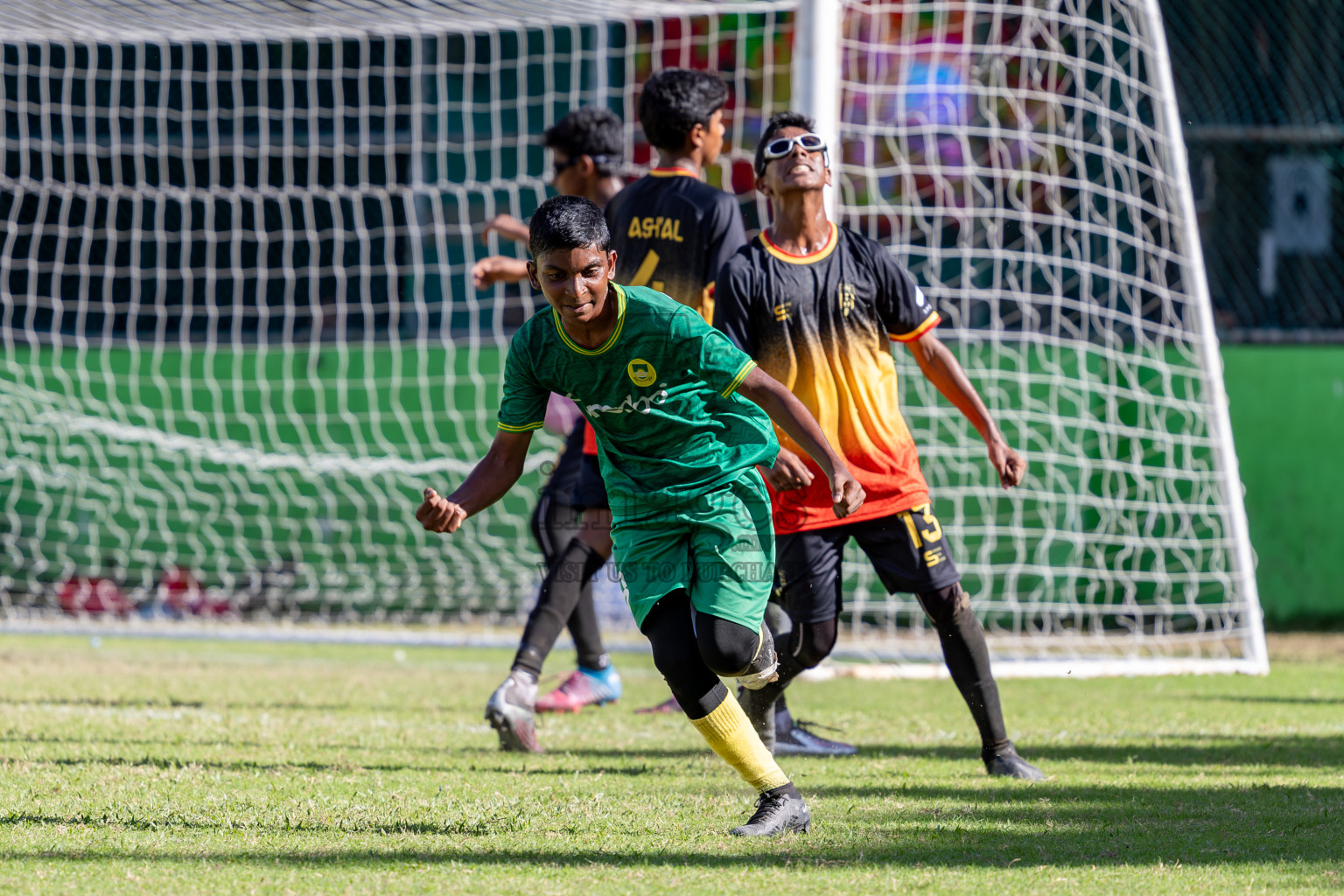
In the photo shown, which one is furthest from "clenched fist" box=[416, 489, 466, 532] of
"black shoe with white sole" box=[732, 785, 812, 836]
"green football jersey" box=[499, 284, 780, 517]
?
"black shoe with white sole" box=[732, 785, 812, 836]

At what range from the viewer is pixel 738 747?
3.49 metres

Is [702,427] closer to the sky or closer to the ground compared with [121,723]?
closer to the sky

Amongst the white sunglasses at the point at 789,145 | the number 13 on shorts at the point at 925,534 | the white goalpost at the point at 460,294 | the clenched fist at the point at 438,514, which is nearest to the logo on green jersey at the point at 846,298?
the white sunglasses at the point at 789,145

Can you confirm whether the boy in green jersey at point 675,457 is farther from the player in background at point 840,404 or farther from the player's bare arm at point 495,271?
the player's bare arm at point 495,271

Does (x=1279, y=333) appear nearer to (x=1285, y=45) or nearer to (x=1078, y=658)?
(x=1285, y=45)

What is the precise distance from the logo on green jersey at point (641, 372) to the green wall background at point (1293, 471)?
771 cm

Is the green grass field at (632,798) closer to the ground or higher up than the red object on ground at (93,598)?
higher up

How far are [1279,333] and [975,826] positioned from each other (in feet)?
26.6

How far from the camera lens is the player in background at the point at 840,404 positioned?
434 cm

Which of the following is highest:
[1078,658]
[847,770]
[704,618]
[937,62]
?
[937,62]

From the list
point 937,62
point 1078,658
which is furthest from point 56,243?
point 1078,658

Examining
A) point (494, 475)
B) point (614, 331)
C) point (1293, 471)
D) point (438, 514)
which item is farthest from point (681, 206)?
point (1293, 471)

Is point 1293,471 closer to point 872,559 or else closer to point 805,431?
point 872,559

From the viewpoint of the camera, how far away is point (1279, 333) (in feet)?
34.3
